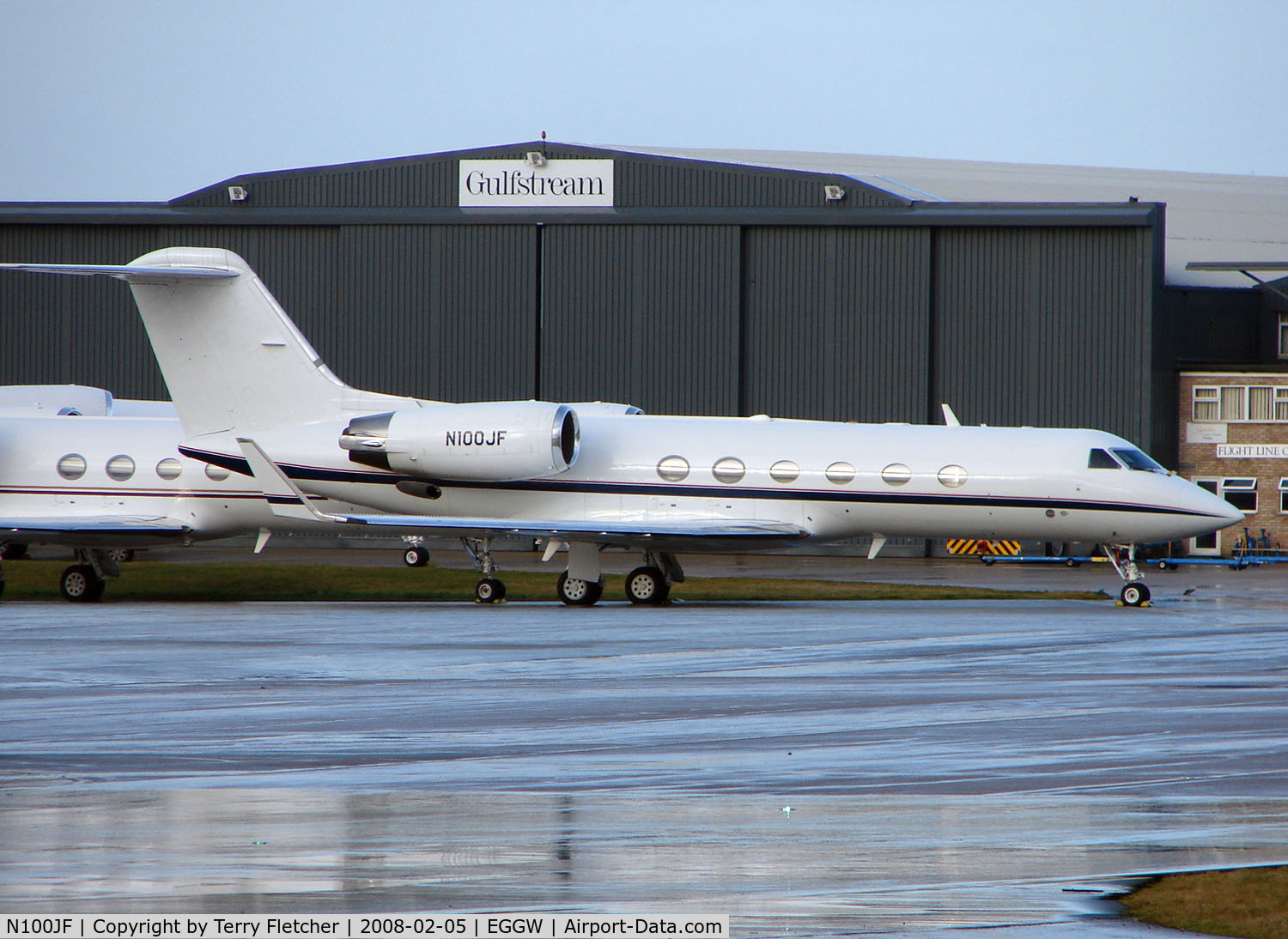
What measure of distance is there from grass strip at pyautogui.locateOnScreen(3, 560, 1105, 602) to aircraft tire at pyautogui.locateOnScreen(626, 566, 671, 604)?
1.92 meters

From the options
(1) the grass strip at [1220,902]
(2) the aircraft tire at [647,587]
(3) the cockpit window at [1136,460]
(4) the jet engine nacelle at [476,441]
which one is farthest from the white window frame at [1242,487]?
(1) the grass strip at [1220,902]

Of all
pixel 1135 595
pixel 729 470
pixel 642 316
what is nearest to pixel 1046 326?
pixel 642 316

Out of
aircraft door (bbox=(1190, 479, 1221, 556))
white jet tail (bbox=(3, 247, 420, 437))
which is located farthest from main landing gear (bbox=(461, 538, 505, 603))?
aircraft door (bbox=(1190, 479, 1221, 556))

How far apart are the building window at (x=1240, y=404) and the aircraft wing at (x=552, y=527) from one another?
2369 centimetres

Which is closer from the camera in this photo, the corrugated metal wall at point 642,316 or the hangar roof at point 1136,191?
the corrugated metal wall at point 642,316

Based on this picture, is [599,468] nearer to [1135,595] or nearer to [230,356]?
[230,356]

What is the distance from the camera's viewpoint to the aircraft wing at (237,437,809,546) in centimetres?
2209

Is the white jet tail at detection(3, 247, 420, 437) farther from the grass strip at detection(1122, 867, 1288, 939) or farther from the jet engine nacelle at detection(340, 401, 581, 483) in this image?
the grass strip at detection(1122, 867, 1288, 939)

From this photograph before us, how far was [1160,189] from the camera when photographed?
6228 cm

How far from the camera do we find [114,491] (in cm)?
2506

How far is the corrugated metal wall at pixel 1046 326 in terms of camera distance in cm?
4078

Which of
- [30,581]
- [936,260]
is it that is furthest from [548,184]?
[30,581]

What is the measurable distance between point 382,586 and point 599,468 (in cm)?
613

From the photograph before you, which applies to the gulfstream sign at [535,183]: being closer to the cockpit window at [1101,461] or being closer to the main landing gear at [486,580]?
the main landing gear at [486,580]
